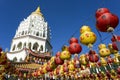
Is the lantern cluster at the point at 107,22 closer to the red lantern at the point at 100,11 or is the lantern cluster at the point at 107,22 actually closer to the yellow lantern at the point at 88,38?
the red lantern at the point at 100,11

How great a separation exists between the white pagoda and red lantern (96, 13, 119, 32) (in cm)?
2920

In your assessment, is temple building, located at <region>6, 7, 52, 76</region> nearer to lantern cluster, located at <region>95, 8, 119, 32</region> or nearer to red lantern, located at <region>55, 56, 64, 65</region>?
red lantern, located at <region>55, 56, 64, 65</region>

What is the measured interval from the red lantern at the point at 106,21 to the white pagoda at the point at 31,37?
2920 centimetres

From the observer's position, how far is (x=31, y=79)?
1280 centimetres

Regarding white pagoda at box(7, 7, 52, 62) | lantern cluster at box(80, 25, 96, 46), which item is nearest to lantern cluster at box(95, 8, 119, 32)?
lantern cluster at box(80, 25, 96, 46)

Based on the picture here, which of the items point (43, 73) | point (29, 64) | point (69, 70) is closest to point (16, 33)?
point (29, 64)

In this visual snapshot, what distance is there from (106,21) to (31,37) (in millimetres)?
32643

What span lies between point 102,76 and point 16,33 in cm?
3389

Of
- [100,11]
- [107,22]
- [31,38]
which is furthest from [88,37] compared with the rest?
[31,38]

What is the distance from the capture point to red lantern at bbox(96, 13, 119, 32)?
6.18 metres

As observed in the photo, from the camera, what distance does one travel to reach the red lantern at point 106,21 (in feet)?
20.3

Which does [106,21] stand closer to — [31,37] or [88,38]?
[88,38]

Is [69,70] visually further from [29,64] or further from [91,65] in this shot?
[29,64]

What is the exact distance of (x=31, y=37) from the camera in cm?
3791
